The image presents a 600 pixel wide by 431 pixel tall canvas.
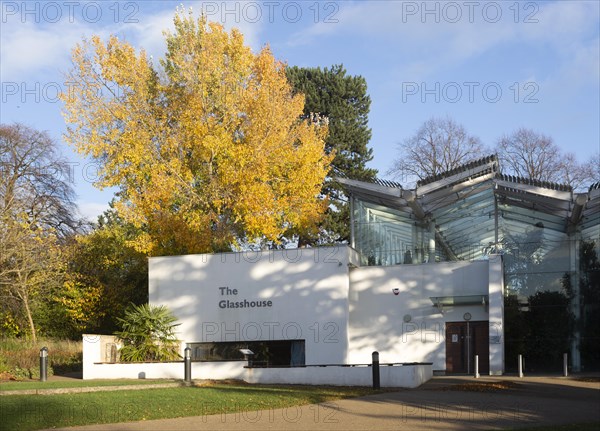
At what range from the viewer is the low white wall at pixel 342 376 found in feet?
78.5

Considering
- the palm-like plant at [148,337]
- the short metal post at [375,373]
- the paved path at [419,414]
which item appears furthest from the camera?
the palm-like plant at [148,337]

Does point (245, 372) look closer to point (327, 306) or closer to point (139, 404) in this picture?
point (327, 306)

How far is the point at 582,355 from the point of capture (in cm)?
3155

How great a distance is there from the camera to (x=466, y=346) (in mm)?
32500

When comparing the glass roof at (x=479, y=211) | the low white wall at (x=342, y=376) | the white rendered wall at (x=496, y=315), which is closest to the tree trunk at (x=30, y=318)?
the glass roof at (x=479, y=211)

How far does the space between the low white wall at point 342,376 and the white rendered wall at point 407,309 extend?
5306 mm

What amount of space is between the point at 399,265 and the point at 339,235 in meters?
17.1

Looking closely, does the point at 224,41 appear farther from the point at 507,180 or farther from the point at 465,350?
the point at 465,350

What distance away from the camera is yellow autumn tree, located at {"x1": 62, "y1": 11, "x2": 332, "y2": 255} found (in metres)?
35.0

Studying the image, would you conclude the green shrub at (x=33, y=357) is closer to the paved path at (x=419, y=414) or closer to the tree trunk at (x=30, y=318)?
the tree trunk at (x=30, y=318)

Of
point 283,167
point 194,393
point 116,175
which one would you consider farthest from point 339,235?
point 194,393

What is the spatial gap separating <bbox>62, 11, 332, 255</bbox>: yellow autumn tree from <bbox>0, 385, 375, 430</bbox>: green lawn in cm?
1409

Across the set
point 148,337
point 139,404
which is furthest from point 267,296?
point 139,404

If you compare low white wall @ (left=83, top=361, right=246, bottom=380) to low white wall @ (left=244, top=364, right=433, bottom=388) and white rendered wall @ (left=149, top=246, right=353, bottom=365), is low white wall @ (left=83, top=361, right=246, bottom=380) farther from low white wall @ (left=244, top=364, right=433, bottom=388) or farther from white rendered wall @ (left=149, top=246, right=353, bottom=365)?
white rendered wall @ (left=149, top=246, right=353, bottom=365)
